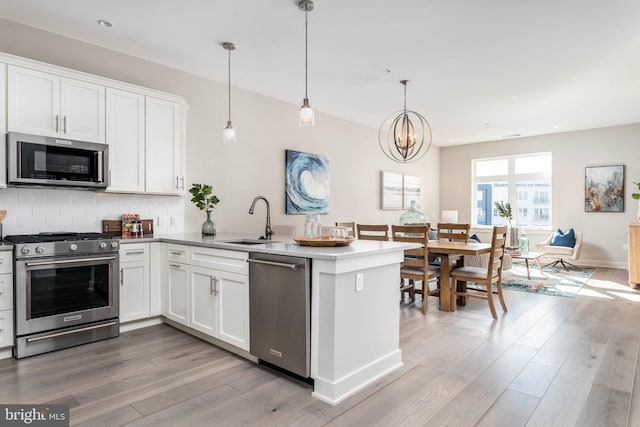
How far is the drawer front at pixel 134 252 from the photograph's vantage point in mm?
3301

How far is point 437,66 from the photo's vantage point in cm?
405

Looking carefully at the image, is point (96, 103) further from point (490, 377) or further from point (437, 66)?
point (490, 377)

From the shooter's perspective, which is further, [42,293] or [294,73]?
[294,73]

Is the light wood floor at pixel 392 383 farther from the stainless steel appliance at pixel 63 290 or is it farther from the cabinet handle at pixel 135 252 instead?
the cabinet handle at pixel 135 252

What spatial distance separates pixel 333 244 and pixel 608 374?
6.78ft

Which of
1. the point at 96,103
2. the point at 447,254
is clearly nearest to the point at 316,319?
the point at 447,254

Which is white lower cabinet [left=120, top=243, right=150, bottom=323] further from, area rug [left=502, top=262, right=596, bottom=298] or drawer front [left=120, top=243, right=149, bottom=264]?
area rug [left=502, top=262, right=596, bottom=298]

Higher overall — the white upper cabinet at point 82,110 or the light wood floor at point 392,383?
the white upper cabinet at point 82,110

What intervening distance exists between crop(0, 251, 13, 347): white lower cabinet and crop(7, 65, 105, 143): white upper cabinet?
1.02m

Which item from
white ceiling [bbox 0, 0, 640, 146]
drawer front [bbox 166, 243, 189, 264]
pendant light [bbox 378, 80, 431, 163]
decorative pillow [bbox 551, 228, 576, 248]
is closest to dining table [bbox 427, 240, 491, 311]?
pendant light [bbox 378, 80, 431, 163]

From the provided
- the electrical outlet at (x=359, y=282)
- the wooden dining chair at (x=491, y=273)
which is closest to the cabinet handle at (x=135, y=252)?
the electrical outlet at (x=359, y=282)

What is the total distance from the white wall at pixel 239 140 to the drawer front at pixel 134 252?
552mm

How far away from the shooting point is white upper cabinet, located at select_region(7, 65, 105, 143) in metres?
2.88

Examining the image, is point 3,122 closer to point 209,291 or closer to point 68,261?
point 68,261
